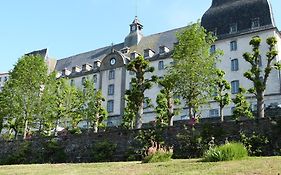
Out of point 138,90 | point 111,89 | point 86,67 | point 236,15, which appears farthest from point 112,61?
point 138,90

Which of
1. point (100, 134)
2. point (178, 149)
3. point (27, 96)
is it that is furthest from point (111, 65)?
point (178, 149)

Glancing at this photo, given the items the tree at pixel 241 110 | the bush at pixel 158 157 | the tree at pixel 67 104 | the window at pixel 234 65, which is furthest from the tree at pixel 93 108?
the bush at pixel 158 157

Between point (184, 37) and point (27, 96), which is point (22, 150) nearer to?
point (27, 96)

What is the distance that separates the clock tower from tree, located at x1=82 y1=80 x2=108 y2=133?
19.2m

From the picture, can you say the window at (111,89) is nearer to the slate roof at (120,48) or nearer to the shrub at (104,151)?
the slate roof at (120,48)

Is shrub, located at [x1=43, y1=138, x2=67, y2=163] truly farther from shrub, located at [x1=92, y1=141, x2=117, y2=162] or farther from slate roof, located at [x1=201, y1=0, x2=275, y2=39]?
slate roof, located at [x1=201, y1=0, x2=275, y2=39]

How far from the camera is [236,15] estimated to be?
1774 inches

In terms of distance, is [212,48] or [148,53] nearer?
[212,48]

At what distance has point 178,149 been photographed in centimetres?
2206

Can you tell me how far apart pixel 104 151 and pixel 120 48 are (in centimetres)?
3677

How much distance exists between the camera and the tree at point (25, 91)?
109 feet

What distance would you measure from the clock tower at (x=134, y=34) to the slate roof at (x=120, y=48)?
0.79 m

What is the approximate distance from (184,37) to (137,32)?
30003mm

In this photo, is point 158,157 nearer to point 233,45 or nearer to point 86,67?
point 233,45
